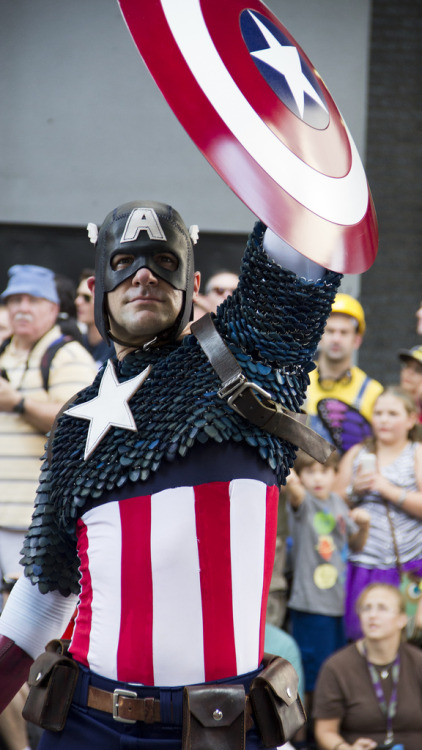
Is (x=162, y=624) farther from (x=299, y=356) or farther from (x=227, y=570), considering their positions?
(x=299, y=356)

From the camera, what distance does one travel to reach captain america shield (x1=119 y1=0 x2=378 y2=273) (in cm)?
176

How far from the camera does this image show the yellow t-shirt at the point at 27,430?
4273 millimetres

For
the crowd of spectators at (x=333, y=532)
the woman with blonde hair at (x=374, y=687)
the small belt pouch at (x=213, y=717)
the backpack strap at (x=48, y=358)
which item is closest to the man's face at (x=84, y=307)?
the crowd of spectators at (x=333, y=532)

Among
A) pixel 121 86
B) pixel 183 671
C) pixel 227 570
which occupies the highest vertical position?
pixel 121 86

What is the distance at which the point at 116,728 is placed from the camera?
1865 millimetres

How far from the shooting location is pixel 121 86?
708 cm

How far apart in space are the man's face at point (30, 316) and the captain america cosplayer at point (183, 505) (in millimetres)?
2532

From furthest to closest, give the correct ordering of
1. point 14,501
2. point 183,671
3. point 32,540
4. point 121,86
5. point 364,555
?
point 121,86 < point 364,555 < point 14,501 < point 32,540 < point 183,671

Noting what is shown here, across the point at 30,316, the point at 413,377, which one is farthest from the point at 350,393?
the point at 30,316

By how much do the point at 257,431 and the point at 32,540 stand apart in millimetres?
631

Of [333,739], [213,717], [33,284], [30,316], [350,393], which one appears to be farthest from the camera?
[350,393]

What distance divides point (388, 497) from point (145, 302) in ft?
9.13

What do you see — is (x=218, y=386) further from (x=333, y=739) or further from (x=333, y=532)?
(x=333, y=532)

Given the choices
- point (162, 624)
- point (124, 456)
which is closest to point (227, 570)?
point (162, 624)
